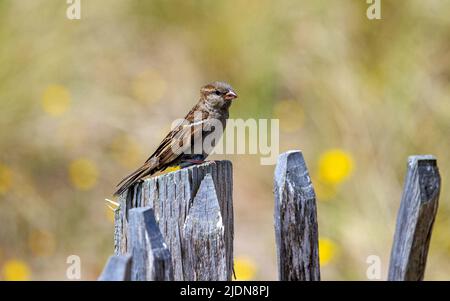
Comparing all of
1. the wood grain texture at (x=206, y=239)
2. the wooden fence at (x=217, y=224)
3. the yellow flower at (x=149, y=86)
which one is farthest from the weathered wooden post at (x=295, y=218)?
the yellow flower at (x=149, y=86)

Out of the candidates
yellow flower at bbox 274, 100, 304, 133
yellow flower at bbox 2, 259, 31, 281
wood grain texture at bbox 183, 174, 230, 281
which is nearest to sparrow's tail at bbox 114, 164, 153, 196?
wood grain texture at bbox 183, 174, 230, 281

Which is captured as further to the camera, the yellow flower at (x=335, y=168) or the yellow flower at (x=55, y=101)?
the yellow flower at (x=55, y=101)

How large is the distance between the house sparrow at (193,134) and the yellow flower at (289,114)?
80.6 inches

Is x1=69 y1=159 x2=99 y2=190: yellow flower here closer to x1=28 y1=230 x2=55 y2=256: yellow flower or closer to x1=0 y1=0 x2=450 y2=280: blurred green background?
x1=0 y1=0 x2=450 y2=280: blurred green background

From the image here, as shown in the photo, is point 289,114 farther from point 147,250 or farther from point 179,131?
point 147,250

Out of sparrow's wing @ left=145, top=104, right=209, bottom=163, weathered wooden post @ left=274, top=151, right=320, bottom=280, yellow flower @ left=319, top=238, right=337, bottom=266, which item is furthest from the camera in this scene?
yellow flower @ left=319, top=238, right=337, bottom=266

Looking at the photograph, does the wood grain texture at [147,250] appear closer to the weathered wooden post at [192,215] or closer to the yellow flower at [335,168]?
the weathered wooden post at [192,215]

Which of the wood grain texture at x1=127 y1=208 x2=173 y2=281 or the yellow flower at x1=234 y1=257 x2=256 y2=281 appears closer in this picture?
the wood grain texture at x1=127 y1=208 x2=173 y2=281

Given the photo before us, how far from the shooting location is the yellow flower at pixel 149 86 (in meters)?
7.34

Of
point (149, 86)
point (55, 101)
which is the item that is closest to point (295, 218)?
point (55, 101)

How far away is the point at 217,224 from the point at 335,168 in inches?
125

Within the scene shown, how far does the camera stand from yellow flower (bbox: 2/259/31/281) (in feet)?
18.8

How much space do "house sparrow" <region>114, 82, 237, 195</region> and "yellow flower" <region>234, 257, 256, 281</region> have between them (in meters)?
1.17

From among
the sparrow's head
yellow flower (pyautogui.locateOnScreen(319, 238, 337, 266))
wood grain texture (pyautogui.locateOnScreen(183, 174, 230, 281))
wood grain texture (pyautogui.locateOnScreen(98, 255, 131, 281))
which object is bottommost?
wood grain texture (pyautogui.locateOnScreen(98, 255, 131, 281))
